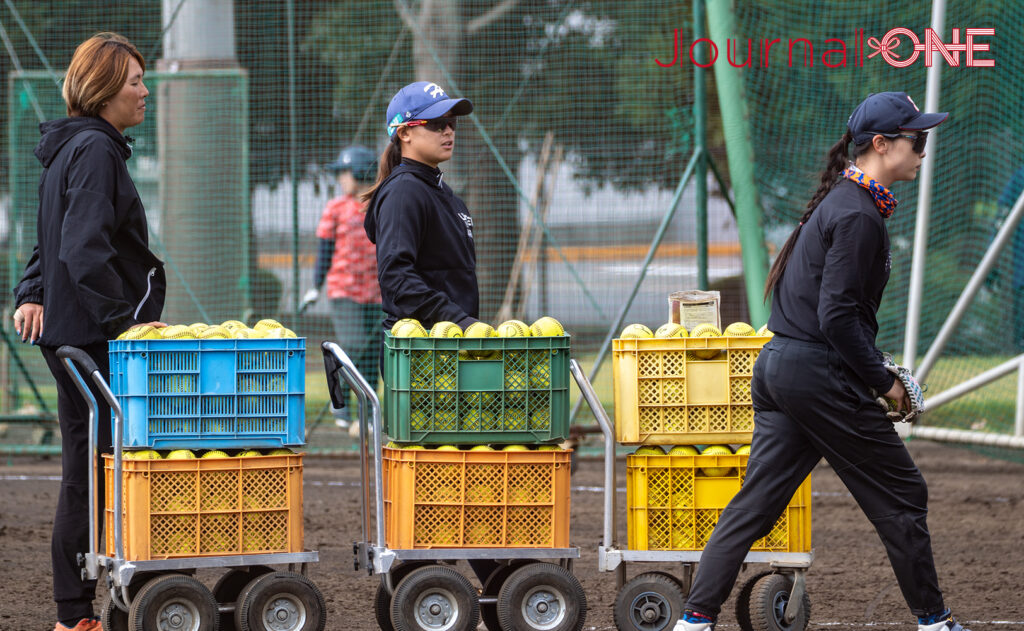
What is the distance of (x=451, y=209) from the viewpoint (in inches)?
229

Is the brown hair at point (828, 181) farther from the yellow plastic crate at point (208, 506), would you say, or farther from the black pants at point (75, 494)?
the black pants at point (75, 494)

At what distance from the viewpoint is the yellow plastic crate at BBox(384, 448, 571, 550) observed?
5340 millimetres

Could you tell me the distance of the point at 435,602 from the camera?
530 cm

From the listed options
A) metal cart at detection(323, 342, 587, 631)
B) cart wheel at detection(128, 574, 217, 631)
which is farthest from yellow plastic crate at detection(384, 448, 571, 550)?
cart wheel at detection(128, 574, 217, 631)

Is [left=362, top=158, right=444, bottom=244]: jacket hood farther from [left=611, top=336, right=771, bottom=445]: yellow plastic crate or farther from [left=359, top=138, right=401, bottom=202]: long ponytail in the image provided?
[left=611, top=336, right=771, bottom=445]: yellow plastic crate

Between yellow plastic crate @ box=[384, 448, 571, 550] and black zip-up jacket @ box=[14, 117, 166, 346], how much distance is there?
1122 mm

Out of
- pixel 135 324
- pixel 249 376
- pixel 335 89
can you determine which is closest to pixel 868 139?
pixel 249 376

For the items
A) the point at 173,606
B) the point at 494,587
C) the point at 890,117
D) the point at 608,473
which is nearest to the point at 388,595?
the point at 494,587

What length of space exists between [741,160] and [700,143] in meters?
0.40

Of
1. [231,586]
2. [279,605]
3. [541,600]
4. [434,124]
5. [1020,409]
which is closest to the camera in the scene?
[279,605]

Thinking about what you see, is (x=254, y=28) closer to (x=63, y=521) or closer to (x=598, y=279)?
(x=598, y=279)

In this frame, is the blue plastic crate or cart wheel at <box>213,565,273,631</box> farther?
cart wheel at <box>213,565,273,631</box>

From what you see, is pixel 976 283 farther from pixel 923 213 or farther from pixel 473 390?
pixel 473 390

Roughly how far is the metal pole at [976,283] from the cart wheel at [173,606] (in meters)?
6.62
